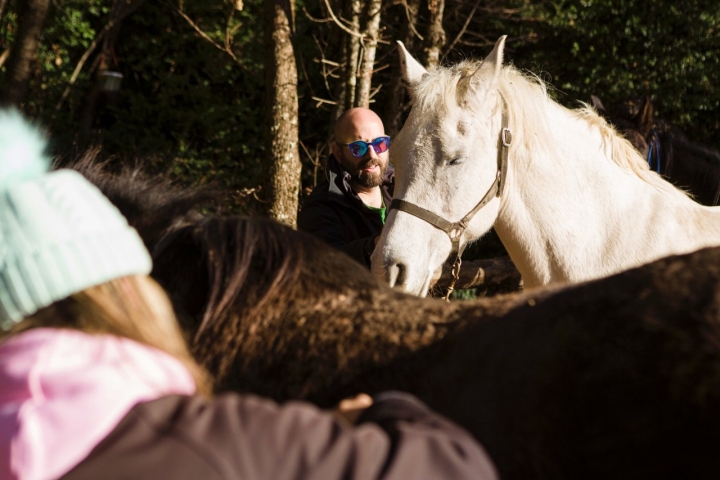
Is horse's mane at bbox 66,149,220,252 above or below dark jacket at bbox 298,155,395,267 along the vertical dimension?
above

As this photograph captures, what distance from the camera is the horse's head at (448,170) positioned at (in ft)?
10.1

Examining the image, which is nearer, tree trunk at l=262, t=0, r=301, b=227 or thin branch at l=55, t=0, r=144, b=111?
tree trunk at l=262, t=0, r=301, b=227

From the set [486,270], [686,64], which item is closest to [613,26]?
[686,64]

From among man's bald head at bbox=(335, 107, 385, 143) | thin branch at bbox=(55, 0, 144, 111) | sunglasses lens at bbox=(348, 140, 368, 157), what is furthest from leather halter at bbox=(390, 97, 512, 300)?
thin branch at bbox=(55, 0, 144, 111)

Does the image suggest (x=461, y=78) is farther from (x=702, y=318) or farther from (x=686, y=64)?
(x=686, y=64)

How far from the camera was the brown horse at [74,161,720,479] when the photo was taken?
106 cm

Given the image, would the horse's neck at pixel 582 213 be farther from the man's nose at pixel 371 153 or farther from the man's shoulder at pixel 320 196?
the man's shoulder at pixel 320 196

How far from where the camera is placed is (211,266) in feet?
5.04

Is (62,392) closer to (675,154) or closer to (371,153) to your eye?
(371,153)

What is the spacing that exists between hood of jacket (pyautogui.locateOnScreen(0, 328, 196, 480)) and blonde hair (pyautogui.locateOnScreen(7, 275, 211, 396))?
0.02 meters

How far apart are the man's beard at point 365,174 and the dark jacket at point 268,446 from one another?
2.94 metres

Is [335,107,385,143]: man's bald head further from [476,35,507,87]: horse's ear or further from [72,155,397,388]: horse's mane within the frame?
[72,155,397,388]: horse's mane

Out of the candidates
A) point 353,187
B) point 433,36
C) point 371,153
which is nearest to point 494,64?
point 371,153

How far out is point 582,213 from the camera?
3.03 m
